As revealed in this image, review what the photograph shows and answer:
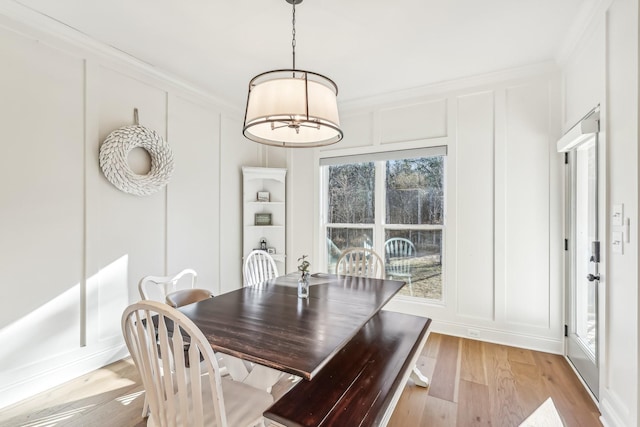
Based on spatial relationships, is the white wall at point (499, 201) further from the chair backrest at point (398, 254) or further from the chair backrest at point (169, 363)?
the chair backrest at point (169, 363)

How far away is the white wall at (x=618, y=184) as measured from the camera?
1.58m

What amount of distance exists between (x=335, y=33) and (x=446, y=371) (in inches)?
113

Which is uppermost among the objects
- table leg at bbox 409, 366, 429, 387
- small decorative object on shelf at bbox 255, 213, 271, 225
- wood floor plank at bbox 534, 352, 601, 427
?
small decorative object on shelf at bbox 255, 213, 271, 225

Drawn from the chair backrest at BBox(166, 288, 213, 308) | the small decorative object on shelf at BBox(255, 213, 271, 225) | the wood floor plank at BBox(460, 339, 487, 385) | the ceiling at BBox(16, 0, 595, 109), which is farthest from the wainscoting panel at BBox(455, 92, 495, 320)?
the chair backrest at BBox(166, 288, 213, 308)

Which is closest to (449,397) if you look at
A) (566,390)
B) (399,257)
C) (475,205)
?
(566,390)

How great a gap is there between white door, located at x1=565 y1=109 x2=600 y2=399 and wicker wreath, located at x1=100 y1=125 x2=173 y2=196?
3.52 metres

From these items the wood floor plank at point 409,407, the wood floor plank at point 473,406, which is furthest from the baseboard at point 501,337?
the wood floor plank at point 409,407

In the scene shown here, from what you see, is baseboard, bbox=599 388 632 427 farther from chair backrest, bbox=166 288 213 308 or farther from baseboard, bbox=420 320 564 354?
chair backrest, bbox=166 288 213 308

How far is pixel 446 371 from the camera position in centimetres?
247

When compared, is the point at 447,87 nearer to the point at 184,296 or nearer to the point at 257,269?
the point at 257,269

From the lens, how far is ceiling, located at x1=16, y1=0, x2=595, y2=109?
2033 mm

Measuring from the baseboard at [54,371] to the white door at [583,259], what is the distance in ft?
12.5

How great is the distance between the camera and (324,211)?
4078mm

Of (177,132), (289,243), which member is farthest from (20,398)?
(289,243)
